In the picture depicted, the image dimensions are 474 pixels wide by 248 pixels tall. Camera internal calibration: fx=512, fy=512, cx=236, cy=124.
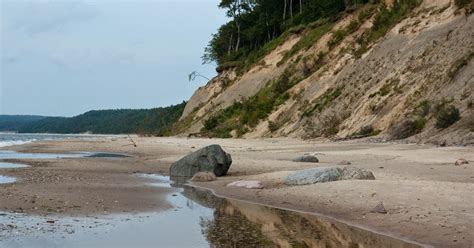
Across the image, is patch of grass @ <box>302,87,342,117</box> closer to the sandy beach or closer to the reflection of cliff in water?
the sandy beach

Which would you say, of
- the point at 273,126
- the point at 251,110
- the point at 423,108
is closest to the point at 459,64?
the point at 423,108

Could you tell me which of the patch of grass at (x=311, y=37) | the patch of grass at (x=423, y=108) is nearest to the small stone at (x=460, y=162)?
the patch of grass at (x=423, y=108)

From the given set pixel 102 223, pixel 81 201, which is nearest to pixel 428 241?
pixel 102 223

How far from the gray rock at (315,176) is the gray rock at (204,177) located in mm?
3428

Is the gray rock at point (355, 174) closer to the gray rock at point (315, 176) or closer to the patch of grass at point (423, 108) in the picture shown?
the gray rock at point (315, 176)

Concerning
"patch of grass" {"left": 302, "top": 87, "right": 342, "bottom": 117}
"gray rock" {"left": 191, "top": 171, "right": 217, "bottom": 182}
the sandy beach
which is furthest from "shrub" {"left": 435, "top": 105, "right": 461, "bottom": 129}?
"patch of grass" {"left": 302, "top": 87, "right": 342, "bottom": 117}

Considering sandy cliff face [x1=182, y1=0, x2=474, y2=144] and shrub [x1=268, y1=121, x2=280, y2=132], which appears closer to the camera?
sandy cliff face [x1=182, y1=0, x2=474, y2=144]

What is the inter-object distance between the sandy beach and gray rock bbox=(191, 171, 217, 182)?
505mm

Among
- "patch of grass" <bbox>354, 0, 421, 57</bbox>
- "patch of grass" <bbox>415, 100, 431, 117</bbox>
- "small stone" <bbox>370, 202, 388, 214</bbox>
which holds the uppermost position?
"patch of grass" <bbox>354, 0, 421, 57</bbox>

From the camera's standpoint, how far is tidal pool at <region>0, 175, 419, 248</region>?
7.40m

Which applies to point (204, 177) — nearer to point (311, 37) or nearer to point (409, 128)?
point (409, 128)

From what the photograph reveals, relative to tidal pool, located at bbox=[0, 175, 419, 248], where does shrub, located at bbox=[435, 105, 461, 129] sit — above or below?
above

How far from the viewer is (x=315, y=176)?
12.8 m

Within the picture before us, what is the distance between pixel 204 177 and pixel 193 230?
300 inches
